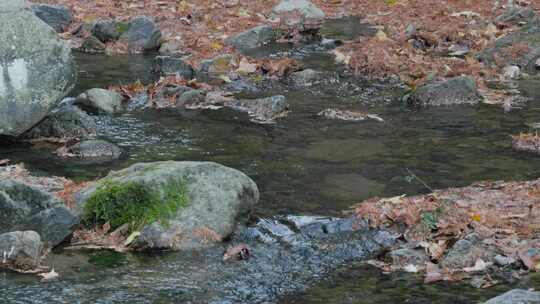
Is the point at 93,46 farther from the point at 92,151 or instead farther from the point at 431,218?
the point at 431,218

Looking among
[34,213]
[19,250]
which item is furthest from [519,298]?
[34,213]

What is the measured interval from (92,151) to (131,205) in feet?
9.60

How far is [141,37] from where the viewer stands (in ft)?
59.4

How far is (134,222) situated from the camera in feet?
27.2

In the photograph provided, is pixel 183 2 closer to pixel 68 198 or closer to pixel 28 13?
pixel 28 13

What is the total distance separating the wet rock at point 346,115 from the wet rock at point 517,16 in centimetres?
726

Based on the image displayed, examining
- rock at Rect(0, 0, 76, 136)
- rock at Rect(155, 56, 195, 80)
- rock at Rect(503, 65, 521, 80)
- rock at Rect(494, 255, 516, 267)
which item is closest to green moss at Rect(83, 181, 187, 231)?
rock at Rect(494, 255, 516, 267)

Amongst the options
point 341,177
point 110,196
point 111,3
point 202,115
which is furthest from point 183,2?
point 110,196

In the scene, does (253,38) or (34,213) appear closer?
(34,213)

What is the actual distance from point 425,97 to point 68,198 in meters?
6.64

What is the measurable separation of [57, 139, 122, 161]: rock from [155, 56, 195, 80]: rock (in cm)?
471

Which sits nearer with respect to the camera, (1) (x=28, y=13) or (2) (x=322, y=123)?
(1) (x=28, y=13)

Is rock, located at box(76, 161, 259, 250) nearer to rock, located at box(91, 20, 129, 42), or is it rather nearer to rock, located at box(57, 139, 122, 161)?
rock, located at box(57, 139, 122, 161)

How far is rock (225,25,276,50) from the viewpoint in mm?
18219
